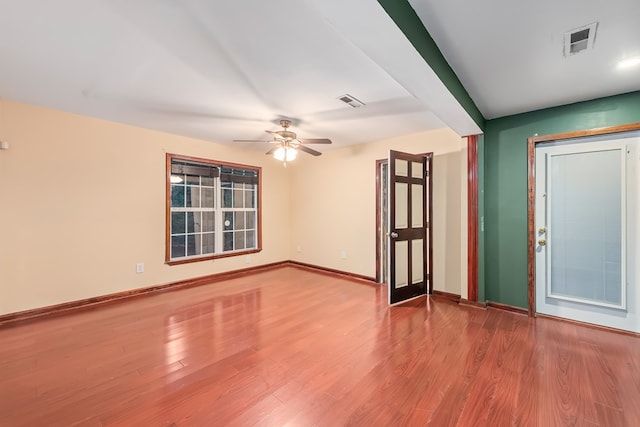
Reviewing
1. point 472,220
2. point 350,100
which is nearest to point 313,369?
point 350,100

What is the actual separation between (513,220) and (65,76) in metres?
5.03

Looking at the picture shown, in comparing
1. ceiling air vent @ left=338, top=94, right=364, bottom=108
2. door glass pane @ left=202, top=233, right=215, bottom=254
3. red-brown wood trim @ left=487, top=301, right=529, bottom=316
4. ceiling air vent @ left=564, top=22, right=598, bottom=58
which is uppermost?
ceiling air vent @ left=338, top=94, right=364, bottom=108

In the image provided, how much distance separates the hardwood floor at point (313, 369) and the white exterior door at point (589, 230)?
0.26 metres

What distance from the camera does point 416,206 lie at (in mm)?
3992

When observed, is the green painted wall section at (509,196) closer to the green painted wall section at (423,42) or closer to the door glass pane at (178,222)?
the green painted wall section at (423,42)

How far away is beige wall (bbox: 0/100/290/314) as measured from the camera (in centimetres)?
308

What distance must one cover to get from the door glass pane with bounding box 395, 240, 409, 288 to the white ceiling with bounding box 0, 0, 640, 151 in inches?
66.0

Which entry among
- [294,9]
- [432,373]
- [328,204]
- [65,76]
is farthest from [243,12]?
[328,204]

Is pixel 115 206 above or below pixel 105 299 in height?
above

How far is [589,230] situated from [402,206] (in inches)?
78.6

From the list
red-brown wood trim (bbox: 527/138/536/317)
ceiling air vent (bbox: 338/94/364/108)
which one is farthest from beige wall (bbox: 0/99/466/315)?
ceiling air vent (bbox: 338/94/364/108)

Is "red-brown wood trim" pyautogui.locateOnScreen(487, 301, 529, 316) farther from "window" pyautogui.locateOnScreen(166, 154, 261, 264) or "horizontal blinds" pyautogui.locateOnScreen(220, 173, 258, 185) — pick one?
"horizontal blinds" pyautogui.locateOnScreen(220, 173, 258, 185)

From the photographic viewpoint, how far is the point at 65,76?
2469 mm

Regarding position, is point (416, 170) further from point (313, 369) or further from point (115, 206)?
point (115, 206)
